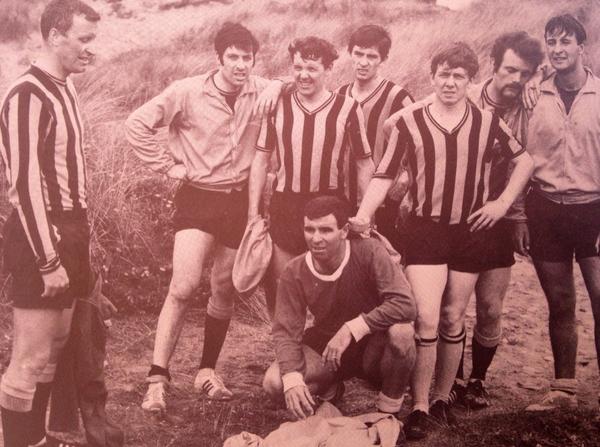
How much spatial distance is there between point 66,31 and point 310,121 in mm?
1310

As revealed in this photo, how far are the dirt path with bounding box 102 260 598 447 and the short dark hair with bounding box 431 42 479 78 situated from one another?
1160mm

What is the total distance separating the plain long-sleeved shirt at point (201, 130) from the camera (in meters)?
4.56

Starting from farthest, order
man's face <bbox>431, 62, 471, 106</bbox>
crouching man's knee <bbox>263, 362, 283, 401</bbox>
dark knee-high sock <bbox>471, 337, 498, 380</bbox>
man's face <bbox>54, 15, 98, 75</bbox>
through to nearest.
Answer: dark knee-high sock <bbox>471, 337, 498, 380</bbox>, man's face <bbox>431, 62, 471, 106</bbox>, crouching man's knee <bbox>263, 362, 283, 401</bbox>, man's face <bbox>54, 15, 98, 75</bbox>

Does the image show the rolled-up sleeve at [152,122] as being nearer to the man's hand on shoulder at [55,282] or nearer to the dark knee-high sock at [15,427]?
the man's hand on shoulder at [55,282]

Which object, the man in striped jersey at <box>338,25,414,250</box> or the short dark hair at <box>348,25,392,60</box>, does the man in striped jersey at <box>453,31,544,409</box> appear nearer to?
the man in striped jersey at <box>338,25,414,250</box>

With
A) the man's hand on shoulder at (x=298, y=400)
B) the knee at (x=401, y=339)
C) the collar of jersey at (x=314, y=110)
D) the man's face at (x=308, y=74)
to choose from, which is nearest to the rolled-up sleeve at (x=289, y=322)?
the man's hand on shoulder at (x=298, y=400)

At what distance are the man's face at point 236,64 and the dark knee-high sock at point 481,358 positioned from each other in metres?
1.92

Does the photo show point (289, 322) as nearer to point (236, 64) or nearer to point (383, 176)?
point (383, 176)

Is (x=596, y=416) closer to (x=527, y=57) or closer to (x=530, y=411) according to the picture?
(x=530, y=411)

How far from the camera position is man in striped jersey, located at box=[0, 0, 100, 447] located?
379 centimetres

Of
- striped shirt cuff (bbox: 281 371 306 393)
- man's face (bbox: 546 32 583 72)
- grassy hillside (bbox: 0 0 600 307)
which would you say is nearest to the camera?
striped shirt cuff (bbox: 281 371 306 393)

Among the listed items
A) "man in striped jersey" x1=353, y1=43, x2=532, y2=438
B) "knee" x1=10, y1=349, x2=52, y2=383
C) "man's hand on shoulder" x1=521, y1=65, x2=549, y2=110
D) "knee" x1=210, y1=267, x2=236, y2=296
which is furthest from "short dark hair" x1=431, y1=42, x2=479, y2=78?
"knee" x1=10, y1=349, x2=52, y2=383

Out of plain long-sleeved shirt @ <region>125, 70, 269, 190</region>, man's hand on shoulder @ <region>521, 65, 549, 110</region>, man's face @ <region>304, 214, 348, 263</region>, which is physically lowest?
man's face @ <region>304, 214, 348, 263</region>

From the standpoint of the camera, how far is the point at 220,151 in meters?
4.59
